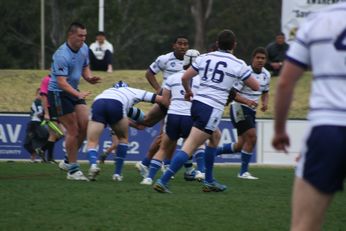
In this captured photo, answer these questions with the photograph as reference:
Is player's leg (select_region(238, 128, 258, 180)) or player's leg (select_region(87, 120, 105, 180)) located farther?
player's leg (select_region(238, 128, 258, 180))

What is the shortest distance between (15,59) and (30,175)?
105 feet

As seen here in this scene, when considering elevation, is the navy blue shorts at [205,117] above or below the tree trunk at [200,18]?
above

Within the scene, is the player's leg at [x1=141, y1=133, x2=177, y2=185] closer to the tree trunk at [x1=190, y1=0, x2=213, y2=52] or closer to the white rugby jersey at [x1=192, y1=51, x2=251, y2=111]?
the white rugby jersey at [x1=192, y1=51, x2=251, y2=111]

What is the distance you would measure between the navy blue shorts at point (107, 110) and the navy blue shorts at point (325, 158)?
7514 millimetres

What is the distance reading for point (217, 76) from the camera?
10.8 m

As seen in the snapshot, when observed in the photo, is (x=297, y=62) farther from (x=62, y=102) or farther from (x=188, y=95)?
(x=62, y=102)

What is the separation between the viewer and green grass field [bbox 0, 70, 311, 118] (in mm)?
26191

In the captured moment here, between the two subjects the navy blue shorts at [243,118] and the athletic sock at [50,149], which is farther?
the athletic sock at [50,149]

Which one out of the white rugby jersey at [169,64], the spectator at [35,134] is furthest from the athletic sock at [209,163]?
the spectator at [35,134]

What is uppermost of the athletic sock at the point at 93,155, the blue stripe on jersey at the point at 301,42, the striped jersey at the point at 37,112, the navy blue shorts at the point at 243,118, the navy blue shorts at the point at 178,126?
the blue stripe on jersey at the point at 301,42

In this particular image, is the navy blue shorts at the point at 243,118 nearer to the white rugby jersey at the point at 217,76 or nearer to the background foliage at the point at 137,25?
the white rugby jersey at the point at 217,76

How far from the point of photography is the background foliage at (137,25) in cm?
4397

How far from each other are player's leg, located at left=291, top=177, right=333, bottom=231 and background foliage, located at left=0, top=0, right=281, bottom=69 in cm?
3771

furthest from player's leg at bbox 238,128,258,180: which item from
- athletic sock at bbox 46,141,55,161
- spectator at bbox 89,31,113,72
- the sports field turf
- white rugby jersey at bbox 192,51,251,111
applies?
spectator at bbox 89,31,113,72
